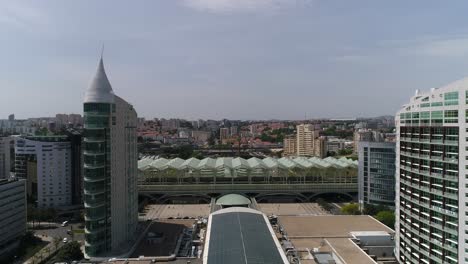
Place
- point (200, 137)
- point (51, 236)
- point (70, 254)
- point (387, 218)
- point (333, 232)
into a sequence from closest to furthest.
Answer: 1. point (70, 254)
2. point (333, 232)
3. point (51, 236)
4. point (387, 218)
5. point (200, 137)

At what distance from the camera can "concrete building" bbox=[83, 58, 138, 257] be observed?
2647cm

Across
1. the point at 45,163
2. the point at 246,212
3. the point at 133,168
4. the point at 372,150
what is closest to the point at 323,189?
the point at 372,150

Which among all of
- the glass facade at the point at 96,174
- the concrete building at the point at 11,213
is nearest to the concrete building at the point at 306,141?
the concrete building at the point at 11,213

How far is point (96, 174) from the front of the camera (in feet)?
87.0

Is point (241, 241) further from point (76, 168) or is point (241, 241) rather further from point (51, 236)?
point (76, 168)

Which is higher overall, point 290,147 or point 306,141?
point 306,141

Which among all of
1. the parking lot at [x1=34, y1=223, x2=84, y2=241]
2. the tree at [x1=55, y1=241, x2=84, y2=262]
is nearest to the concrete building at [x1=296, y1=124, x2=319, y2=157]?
the parking lot at [x1=34, y1=223, x2=84, y2=241]

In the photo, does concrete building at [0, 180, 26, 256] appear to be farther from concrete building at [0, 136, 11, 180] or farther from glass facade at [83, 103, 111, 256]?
concrete building at [0, 136, 11, 180]

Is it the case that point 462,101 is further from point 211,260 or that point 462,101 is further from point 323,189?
point 323,189

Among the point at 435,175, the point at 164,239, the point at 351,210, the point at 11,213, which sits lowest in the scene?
the point at 164,239

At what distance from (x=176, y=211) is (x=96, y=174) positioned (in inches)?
711

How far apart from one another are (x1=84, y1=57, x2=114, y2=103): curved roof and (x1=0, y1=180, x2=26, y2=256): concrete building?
34.9 ft

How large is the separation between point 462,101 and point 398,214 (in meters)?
8.07

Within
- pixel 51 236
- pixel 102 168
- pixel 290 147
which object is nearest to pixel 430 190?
pixel 102 168
